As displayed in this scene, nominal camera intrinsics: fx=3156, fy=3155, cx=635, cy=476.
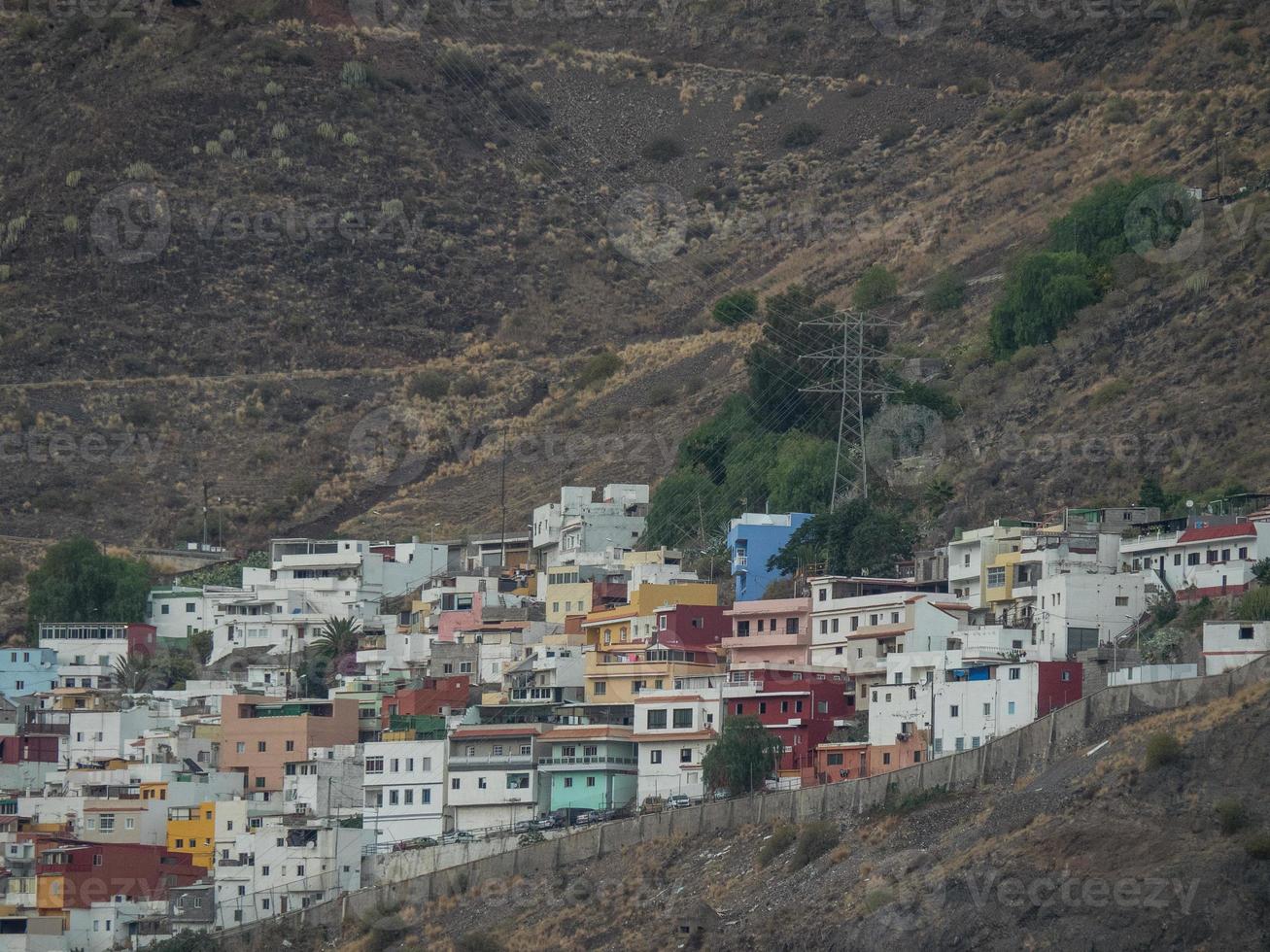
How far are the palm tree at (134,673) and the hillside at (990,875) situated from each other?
75.3 feet

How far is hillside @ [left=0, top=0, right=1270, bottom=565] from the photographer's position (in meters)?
98.0

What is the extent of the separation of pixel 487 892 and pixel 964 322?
45.7 m

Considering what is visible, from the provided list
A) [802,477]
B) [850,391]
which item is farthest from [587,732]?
[850,391]

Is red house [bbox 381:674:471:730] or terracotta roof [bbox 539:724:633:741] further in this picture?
red house [bbox 381:674:471:730]

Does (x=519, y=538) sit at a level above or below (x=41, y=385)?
below

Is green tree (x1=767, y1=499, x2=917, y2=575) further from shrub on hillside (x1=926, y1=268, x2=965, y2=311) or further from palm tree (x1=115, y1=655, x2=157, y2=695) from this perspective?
shrub on hillside (x1=926, y1=268, x2=965, y2=311)

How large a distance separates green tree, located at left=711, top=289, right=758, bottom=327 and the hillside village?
35.8 metres

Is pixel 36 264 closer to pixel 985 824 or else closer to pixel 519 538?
pixel 519 538

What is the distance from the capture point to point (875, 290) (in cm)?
11638

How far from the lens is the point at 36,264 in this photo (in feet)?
470

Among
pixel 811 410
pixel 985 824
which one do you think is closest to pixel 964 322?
pixel 811 410

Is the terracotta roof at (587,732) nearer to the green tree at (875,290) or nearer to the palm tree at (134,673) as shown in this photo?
the palm tree at (134,673)

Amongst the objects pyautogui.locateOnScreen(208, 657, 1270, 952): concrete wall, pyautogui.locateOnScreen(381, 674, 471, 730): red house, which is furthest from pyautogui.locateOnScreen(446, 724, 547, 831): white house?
pyautogui.locateOnScreen(381, 674, 471, 730): red house

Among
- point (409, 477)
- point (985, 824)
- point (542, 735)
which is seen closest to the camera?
point (985, 824)
